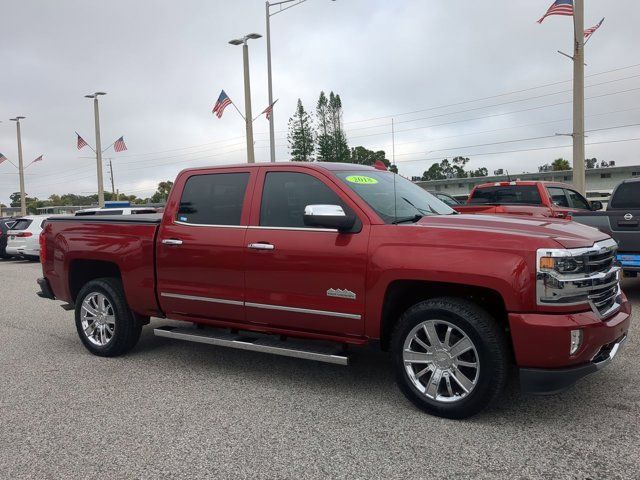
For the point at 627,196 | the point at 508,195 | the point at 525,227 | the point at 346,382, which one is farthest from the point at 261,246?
the point at 508,195

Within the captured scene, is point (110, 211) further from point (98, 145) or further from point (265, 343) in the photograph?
point (98, 145)

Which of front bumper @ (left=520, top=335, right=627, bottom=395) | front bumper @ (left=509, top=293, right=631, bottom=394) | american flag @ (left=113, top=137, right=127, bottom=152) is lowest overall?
front bumper @ (left=520, top=335, right=627, bottom=395)

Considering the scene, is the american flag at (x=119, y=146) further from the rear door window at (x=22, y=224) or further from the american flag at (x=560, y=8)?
the american flag at (x=560, y=8)

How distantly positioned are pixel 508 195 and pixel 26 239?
1520cm

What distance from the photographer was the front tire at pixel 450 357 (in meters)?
3.95

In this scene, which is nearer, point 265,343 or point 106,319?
point 265,343

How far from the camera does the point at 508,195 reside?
11.4 metres

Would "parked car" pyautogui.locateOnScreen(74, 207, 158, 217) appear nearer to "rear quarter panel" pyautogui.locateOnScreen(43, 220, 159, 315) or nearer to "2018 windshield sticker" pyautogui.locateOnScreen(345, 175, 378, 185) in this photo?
"rear quarter panel" pyautogui.locateOnScreen(43, 220, 159, 315)

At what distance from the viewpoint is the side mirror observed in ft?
14.3

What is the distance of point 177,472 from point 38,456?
102 cm

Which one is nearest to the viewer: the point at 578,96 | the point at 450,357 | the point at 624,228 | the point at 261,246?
the point at 450,357

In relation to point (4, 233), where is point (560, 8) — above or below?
above

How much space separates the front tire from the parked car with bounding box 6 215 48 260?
17.0 meters

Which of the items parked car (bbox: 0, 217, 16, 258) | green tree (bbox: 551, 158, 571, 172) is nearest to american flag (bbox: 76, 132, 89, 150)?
parked car (bbox: 0, 217, 16, 258)
